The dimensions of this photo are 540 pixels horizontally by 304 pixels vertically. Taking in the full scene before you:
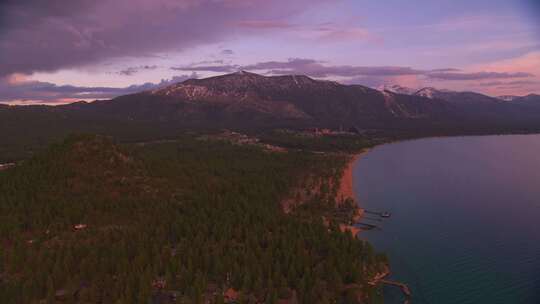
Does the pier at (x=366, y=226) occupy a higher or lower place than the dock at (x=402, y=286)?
higher

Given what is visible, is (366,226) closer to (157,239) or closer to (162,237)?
Result: (162,237)

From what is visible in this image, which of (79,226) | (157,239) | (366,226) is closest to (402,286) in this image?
(366,226)

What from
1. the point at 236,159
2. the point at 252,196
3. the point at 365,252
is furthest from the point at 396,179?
the point at 365,252

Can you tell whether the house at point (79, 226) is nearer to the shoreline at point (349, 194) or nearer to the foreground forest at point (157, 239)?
the foreground forest at point (157, 239)

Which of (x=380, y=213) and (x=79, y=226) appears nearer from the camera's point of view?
(x=79, y=226)

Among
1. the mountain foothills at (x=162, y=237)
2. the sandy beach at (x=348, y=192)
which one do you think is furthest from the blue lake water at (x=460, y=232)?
the mountain foothills at (x=162, y=237)

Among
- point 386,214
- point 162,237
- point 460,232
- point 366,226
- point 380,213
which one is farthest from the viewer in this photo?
point 380,213

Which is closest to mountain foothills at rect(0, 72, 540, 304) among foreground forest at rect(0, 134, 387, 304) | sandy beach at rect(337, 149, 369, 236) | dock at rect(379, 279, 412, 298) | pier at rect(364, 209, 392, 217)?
foreground forest at rect(0, 134, 387, 304)
